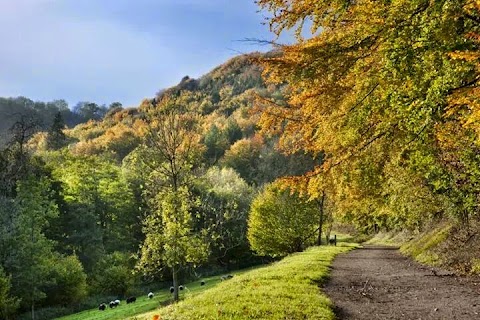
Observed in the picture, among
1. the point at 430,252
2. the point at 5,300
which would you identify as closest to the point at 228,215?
the point at 5,300

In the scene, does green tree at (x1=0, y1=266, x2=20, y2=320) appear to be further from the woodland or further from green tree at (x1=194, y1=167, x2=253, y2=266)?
green tree at (x1=194, y1=167, x2=253, y2=266)

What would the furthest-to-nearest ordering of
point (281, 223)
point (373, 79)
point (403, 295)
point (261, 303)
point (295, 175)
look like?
point (281, 223) < point (295, 175) < point (403, 295) < point (261, 303) < point (373, 79)

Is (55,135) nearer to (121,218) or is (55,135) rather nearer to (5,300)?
(121,218)

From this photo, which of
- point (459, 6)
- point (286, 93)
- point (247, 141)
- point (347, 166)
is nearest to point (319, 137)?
point (347, 166)

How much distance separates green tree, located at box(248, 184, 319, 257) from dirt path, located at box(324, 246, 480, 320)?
2483 centimetres

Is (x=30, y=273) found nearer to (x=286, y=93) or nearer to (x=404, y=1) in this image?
(x=286, y=93)

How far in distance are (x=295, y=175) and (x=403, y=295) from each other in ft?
23.7

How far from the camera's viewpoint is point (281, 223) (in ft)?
149

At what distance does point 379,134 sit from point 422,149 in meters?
1.11

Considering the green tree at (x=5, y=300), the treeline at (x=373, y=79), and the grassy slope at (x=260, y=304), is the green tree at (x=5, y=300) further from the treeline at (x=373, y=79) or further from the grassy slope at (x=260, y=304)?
the treeline at (x=373, y=79)

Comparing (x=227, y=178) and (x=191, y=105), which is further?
(x=227, y=178)

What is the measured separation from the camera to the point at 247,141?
110 m

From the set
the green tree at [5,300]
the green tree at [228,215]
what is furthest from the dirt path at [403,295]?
the green tree at [228,215]

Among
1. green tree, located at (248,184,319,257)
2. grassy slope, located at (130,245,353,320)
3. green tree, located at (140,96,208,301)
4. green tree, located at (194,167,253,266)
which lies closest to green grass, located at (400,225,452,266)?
grassy slope, located at (130,245,353,320)
